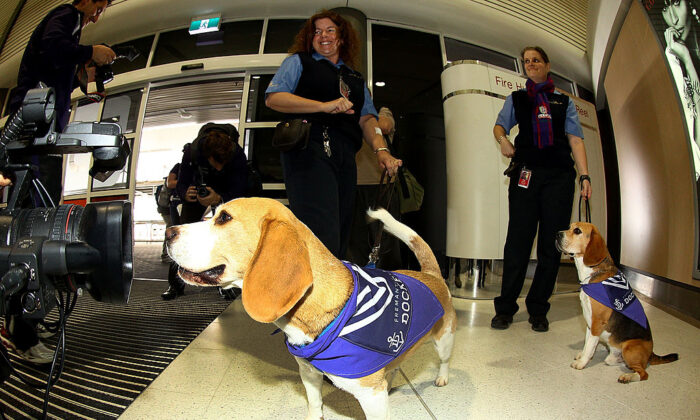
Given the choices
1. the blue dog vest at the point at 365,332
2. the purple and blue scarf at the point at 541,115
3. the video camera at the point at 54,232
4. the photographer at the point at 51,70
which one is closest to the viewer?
the video camera at the point at 54,232

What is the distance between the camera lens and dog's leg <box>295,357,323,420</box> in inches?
42.9

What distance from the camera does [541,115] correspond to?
2170 mm

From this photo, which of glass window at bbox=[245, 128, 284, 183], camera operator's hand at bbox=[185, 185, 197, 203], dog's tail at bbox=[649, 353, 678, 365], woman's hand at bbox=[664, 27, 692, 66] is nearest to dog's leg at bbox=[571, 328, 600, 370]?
dog's tail at bbox=[649, 353, 678, 365]

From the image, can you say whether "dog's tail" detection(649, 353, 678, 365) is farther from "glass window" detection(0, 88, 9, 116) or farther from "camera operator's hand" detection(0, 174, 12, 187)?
"glass window" detection(0, 88, 9, 116)

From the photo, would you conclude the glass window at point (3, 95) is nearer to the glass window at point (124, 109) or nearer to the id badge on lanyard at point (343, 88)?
the glass window at point (124, 109)

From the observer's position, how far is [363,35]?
2812 millimetres

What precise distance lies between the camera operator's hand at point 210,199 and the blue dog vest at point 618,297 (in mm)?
2827

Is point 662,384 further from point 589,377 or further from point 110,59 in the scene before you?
point 110,59

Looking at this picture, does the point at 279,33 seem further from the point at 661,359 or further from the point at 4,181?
the point at 661,359

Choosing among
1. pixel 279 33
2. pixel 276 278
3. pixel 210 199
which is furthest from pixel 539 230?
pixel 279 33

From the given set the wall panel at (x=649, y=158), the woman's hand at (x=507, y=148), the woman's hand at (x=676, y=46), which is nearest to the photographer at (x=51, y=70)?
the woman's hand at (x=507, y=148)

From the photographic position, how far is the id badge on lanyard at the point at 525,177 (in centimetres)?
220

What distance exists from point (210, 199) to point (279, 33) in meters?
1.71

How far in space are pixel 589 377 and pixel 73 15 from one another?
11.1 ft
